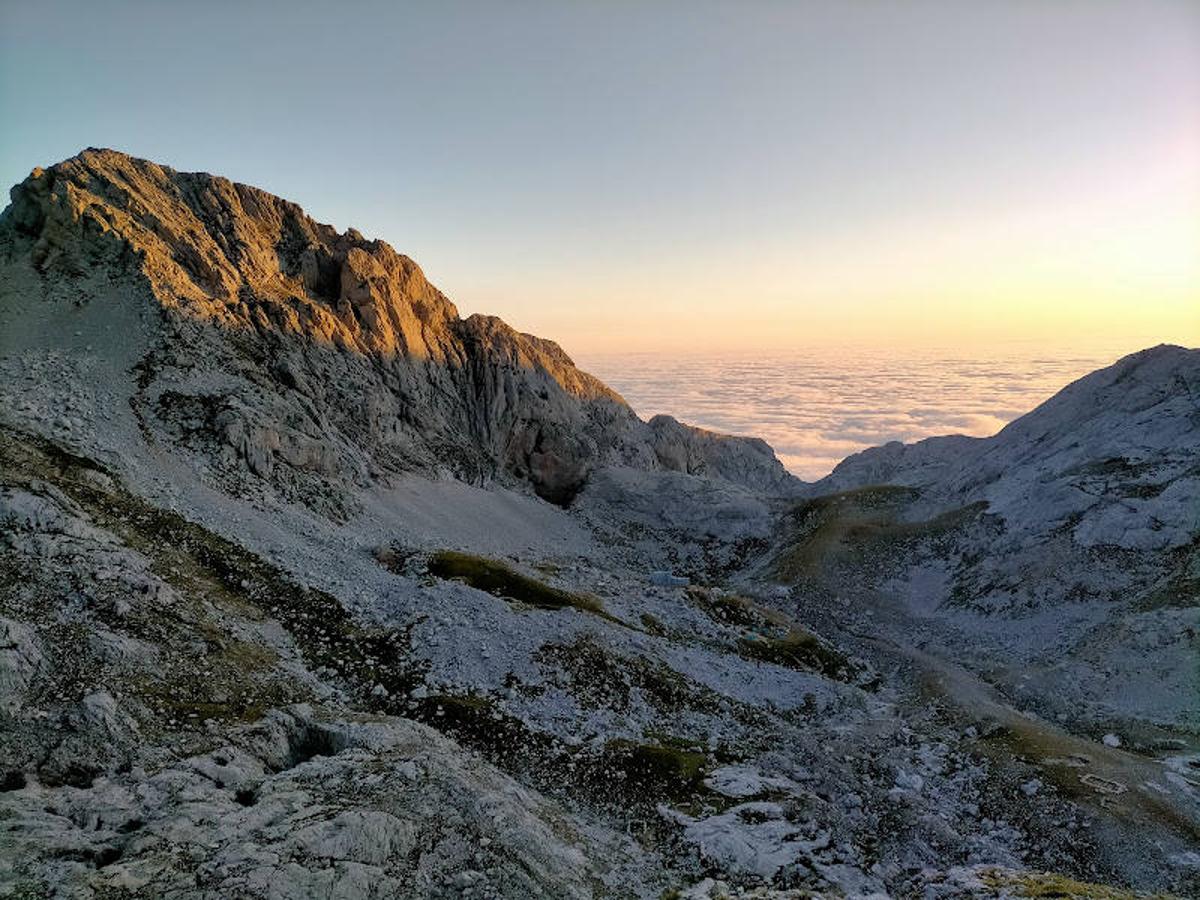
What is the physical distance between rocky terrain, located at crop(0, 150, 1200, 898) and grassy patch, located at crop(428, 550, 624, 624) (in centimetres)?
32

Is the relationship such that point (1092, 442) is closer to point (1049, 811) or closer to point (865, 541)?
point (865, 541)

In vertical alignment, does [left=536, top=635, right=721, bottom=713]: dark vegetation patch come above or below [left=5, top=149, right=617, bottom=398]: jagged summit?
below

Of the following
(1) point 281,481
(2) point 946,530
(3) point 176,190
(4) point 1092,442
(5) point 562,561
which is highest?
(3) point 176,190

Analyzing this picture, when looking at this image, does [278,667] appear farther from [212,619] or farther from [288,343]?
[288,343]

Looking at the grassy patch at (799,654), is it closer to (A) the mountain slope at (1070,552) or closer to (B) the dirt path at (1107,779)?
(B) the dirt path at (1107,779)

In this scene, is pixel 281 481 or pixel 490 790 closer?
pixel 490 790

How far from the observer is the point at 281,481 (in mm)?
49688

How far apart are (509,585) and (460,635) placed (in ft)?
35.3

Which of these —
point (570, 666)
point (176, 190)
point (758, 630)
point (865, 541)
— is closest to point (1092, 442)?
point (865, 541)

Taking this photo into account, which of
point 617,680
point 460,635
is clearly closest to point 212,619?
Answer: point 460,635

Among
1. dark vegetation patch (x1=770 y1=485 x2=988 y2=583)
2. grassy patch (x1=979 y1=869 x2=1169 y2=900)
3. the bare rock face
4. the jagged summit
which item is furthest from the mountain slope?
the jagged summit

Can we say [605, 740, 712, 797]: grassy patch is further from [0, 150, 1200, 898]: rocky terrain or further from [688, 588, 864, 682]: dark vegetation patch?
[688, 588, 864, 682]: dark vegetation patch

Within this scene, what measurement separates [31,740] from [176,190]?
69.5 metres

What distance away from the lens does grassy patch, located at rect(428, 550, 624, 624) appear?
43.2 meters
